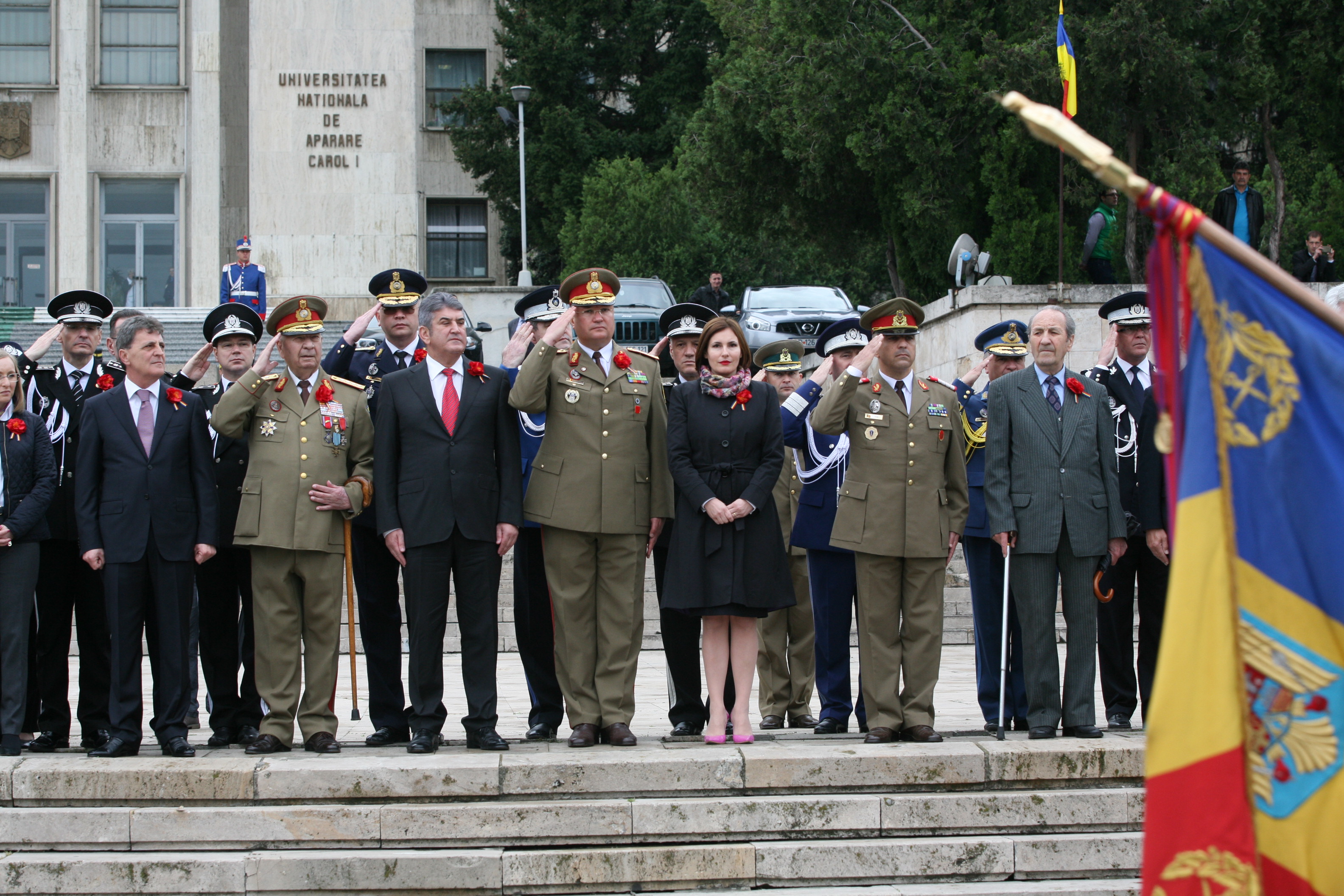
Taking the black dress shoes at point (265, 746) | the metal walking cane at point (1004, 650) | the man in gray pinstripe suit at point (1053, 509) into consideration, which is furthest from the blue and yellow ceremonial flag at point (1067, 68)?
the black dress shoes at point (265, 746)

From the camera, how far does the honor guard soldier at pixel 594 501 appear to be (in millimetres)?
6914

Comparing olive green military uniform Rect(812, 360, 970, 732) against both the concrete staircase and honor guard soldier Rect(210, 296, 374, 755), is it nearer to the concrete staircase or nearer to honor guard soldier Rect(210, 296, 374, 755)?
the concrete staircase

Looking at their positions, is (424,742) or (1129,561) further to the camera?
(1129,561)

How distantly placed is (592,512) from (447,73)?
35.5m

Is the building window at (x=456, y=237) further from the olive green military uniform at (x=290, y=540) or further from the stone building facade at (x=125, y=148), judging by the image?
the olive green military uniform at (x=290, y=540)

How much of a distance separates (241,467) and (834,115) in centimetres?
1773

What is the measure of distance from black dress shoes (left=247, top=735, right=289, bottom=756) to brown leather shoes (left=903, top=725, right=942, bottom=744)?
2.81 m

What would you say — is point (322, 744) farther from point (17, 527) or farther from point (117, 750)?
point (17, 527)

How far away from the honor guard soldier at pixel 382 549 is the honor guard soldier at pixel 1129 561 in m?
3.56

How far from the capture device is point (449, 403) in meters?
7.02

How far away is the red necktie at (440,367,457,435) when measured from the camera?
6.97 meters

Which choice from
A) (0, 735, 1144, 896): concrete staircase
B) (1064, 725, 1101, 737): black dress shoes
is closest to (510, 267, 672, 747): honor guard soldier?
(0, 735, 1144, 896): concrete staircase

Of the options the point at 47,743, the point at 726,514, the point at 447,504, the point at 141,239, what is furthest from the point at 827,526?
the point at 141,239

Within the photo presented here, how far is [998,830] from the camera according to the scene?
6172 mm
